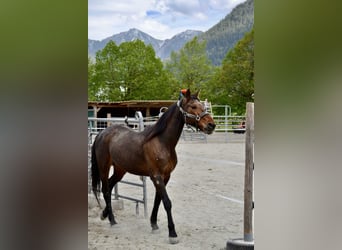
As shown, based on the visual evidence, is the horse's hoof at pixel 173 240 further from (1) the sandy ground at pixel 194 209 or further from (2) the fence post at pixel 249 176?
(2) the fence post at pixel 249 176

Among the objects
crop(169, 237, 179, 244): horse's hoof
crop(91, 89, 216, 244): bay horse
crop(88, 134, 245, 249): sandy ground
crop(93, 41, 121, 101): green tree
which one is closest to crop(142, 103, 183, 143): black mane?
crop(91, 89, 216, 244): bay horse

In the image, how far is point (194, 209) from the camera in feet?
5.08

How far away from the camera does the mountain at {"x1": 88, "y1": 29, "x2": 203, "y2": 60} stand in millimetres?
1231

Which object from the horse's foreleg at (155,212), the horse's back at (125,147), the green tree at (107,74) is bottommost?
the horse's foreleg at (155,212)

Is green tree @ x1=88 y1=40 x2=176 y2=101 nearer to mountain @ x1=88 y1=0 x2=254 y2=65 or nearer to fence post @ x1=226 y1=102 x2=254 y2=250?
mountain @ x1=88 y1=0 x2=254 y2=65

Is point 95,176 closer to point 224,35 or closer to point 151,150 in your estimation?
point 151,150

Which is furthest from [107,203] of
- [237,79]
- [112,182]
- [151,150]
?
[237,79]

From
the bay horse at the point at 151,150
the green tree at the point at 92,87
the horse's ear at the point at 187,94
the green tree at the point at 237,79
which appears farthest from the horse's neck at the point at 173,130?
the green tree at the point at 92,87

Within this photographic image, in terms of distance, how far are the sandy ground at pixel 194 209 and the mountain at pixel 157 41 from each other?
15.0 inches

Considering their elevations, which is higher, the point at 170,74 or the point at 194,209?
the point at 170,74

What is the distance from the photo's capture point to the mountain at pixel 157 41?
48.5 inches

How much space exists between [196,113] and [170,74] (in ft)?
0.65
